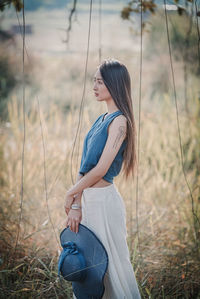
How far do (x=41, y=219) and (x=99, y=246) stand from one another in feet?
3.28

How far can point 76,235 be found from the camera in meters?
1.50

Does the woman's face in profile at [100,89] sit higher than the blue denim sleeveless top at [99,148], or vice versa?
the woman's face in profile at [100,89]

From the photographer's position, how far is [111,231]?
1521 mm

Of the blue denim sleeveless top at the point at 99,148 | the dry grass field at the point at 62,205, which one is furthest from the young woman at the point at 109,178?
the dry grass field at the point at 62,205

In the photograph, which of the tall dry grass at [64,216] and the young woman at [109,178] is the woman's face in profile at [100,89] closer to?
the young woman at [109,178]

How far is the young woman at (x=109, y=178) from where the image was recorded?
1442mm

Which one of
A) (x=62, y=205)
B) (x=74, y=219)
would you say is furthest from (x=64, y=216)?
(x=74, y=219)

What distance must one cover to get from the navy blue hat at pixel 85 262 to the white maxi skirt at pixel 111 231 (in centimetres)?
4

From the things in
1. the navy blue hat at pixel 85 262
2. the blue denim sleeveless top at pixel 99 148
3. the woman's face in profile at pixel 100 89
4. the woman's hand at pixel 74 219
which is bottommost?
the navy blue hat at pixel 85 262

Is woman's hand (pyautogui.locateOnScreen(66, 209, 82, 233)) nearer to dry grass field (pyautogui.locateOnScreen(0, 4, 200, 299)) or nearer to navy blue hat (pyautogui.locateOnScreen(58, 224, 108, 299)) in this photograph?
navy blue hat (pyautogui.locateOnScreen(58, 224, 108, 299))

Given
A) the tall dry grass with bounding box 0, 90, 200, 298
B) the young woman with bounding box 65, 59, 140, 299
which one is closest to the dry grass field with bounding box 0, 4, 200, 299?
the tall dry grass with bounding box 0, 90, 200, 298

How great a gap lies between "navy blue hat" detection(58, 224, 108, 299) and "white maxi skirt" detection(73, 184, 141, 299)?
0.14 ft

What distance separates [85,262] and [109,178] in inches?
15.0

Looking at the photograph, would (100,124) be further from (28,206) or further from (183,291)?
(28,206)
